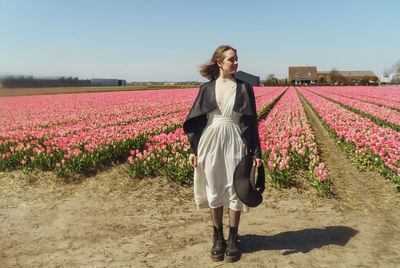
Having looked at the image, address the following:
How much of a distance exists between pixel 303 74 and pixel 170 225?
11120 cm

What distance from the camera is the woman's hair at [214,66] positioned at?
3441mm

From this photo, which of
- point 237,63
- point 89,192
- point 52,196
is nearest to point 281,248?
point 237,63

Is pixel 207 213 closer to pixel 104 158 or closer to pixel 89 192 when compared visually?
pixel 89 192

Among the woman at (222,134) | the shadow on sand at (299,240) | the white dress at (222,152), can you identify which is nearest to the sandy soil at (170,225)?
the shadow on sand at (299,240)

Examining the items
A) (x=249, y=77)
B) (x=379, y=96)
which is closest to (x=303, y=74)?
(x=249, y=77)

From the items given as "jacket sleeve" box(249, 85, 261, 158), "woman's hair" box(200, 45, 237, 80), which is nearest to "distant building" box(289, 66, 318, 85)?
"woman's hair" box(200, 45, 237, 80)

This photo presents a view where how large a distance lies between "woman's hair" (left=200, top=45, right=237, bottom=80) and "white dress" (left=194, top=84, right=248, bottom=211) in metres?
0.35

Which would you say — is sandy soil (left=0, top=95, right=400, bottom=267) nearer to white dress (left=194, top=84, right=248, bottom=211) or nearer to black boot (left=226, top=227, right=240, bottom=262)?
black boot (left=226, top=227, right=240, bottom=262)

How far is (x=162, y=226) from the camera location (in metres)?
4.58

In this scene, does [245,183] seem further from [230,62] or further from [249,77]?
[249,77]

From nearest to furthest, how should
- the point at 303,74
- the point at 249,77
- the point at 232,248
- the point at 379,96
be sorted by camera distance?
1. the point at 232,248
2. the point at 379,96
3. the point at 249,77
4. the point at 303,74

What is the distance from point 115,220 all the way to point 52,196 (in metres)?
1.86

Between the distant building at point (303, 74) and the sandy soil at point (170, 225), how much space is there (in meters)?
106

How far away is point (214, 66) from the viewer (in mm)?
3605
